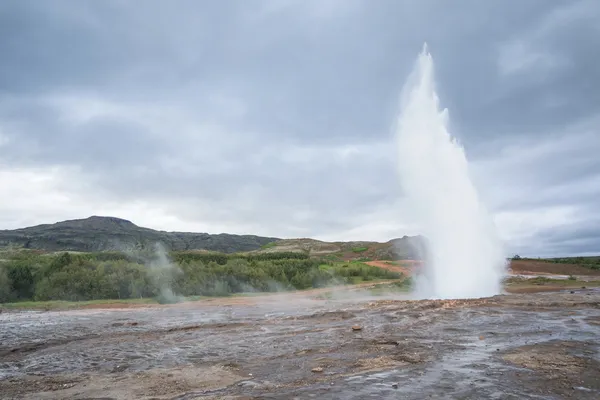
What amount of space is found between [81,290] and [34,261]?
838 cm

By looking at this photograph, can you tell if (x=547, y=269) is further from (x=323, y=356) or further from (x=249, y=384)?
(x=249, y=384)

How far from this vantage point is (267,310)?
80.9ft

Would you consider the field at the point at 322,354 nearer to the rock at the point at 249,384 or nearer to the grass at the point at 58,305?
the rock at the point at 249,384

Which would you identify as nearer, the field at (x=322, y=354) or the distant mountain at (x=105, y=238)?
the field at (x=322, y=354)

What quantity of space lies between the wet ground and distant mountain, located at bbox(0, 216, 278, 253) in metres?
74.2

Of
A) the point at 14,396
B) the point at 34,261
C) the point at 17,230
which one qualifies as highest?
the point at 17,230

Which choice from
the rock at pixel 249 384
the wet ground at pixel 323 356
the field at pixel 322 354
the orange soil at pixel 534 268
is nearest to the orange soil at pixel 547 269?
the orange soil at pixel 534 268

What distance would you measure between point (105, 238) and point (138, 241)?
923cm

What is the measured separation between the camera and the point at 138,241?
10550 cm

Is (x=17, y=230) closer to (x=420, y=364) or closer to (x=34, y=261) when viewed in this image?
(x=34, y=261)

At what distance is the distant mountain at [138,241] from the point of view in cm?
8938

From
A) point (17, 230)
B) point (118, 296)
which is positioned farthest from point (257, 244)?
point (118, 296)

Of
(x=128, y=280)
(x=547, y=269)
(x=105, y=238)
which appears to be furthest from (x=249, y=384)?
(x=105, y=238)

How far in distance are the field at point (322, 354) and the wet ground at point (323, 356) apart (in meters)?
0.03
